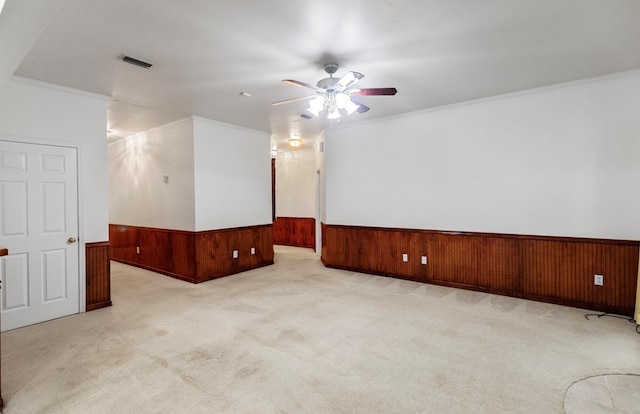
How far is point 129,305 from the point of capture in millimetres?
3975

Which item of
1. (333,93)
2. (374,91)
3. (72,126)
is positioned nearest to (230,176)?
(72,126)

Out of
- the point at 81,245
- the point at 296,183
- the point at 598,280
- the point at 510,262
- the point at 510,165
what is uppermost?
the point at 296,183

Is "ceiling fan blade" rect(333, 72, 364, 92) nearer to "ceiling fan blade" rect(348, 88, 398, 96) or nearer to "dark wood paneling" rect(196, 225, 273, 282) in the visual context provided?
"ceiling fan blade" rect(348, 88, 398, 96)

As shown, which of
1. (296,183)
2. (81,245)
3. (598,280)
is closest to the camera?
(598,280)

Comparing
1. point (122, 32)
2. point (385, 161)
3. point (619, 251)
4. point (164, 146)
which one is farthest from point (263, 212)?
point (619, 251)

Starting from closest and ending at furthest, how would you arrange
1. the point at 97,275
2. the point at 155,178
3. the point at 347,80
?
the point at 347,80 < the point at 97,275 < the point at 155,178

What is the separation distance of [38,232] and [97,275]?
0.81 metres

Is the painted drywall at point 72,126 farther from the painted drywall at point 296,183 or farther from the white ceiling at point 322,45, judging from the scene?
the painted drywall at point 296,183

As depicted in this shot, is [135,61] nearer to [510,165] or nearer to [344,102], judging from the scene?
[344,102]

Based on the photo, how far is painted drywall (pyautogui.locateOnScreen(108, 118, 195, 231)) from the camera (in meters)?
5.12

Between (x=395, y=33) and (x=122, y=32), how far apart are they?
2189 mm

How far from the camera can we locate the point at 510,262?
4.18 m

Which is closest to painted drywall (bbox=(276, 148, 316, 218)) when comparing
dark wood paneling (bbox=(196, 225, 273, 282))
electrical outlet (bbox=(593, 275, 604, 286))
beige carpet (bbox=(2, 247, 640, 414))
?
dark wood paneling (bbox=(196, 225, 273, 282))

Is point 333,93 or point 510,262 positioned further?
point 510,262
